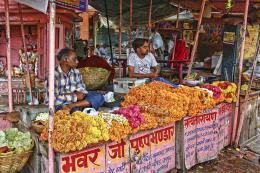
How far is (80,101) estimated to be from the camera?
15.7 feet

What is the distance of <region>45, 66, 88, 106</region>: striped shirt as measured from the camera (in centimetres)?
452

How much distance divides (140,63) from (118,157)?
9.65 ft

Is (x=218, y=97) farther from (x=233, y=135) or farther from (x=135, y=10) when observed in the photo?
(x=135, y=10)

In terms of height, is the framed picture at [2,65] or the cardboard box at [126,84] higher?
the framed picture at [2,65]

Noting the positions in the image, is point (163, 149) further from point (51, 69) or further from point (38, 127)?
point (51, 69)

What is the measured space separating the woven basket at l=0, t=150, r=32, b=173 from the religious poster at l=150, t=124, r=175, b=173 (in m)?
1.51

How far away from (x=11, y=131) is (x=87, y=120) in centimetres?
92

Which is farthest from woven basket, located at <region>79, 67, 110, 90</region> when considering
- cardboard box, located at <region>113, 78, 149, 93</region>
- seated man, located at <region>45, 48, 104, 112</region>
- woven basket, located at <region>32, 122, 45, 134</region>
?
woven basket, located at <region>32, 122, 45, 134</region>

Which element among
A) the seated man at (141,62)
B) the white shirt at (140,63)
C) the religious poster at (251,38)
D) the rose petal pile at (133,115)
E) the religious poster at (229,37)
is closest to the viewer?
the rose petal pile at (133,115)

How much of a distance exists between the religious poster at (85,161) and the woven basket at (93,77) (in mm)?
2675

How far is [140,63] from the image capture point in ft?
20.6

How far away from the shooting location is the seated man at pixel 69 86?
175 inches

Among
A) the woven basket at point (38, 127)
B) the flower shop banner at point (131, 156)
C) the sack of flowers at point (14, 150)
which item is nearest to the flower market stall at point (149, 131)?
the flower shop banner at point (131, 156)

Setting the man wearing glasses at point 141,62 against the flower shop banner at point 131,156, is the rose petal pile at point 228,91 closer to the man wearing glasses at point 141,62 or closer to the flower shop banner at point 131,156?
the man wearing glasses at point 141,62
